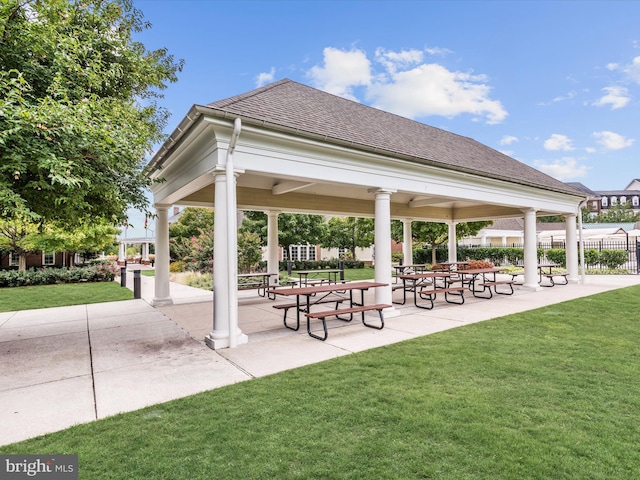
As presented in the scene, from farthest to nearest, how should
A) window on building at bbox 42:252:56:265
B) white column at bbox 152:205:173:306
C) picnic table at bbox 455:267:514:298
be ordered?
window on building at bbox 42:252:56:265, picnic table at bbox 455:267:514:298, white column at bbox 152:205:173:306

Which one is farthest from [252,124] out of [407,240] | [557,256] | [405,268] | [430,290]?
[557,256]

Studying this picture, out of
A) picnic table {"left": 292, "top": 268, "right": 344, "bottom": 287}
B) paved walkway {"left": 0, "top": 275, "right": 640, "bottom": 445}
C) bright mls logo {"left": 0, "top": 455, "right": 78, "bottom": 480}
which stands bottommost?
paved walkway {"left": 0, "top": 275, "right": 640, "bottom": 445}

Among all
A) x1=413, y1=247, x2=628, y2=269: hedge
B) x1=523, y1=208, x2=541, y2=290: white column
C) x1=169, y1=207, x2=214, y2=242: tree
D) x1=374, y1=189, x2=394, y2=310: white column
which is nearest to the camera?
x1=374, y1=189, x2=394, y2=310: white column

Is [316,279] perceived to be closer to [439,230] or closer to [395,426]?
[439,230]

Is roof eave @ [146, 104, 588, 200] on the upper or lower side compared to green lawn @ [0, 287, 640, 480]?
upper

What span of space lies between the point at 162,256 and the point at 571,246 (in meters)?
18.0

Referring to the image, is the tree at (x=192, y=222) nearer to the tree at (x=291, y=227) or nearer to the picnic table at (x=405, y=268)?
the tree at (x=291, y=227)

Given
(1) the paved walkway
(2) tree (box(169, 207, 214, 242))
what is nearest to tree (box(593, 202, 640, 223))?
(2) tree (box(169, 207, 214, 242))

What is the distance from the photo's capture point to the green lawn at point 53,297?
11.9 m

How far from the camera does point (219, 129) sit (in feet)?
20.0

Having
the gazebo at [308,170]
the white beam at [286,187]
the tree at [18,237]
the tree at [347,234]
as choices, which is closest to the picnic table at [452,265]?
the gazebo at [308,170]

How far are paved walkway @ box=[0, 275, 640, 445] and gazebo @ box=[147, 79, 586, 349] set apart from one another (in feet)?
3.21

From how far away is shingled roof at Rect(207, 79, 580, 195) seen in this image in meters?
7.12

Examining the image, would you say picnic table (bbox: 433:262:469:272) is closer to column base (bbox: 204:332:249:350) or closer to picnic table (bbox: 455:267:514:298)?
picnic table (bbox: 455:267:514:298)
